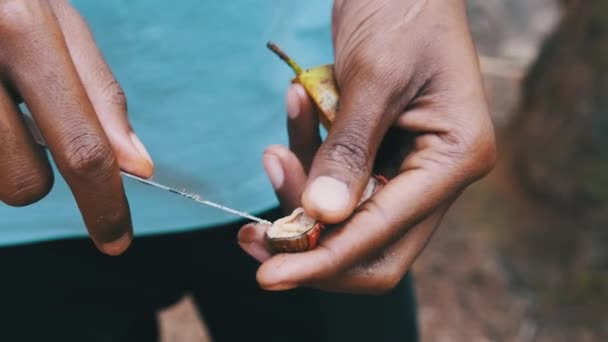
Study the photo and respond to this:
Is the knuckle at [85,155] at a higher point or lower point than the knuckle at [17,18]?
lower

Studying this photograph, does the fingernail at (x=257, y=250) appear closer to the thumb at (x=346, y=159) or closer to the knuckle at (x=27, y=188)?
the thumb at (x=346, y=159)

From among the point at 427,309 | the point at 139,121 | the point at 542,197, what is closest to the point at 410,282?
the point at 139,121

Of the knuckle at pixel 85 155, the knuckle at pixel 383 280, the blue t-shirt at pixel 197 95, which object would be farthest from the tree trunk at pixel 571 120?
the knuckle at pixel 85 155

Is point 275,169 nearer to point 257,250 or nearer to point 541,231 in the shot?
point 257,250

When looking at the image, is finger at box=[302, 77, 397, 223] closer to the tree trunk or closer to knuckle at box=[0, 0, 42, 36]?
knuckle at box=[0, 0, 42, 36]

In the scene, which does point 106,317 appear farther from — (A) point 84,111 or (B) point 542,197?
(B) point 542,197

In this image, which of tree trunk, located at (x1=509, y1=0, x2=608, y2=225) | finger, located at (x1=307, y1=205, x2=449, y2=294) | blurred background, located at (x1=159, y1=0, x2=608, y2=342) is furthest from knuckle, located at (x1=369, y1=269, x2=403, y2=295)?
tree trunk, located at (x1=509, y1=0, x2=608, y2=225)

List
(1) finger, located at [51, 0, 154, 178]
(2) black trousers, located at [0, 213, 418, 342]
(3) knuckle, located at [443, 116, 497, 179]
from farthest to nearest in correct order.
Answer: (2) black trousers, located at [0, 213, 418, 342]
(3) knuckle, located at [443, 116, 497, 179]
(1) finger, located at [51, 0, 154, 178]
